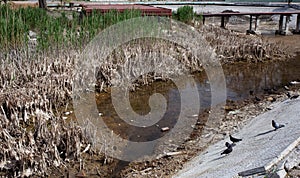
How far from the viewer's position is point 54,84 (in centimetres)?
637

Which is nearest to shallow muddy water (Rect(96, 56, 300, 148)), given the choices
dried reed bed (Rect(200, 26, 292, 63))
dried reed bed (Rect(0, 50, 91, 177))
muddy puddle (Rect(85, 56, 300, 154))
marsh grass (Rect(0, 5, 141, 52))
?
muddy puddle (Rect(85, 56, 300, 154))

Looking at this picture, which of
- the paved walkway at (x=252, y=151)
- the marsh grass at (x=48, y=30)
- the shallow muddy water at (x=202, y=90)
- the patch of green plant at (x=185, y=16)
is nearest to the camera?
the paved walkway at (x=252, y=151)

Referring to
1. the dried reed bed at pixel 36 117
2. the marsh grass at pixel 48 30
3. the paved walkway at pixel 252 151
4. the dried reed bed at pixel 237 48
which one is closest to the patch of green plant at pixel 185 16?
the dried reed bed at pixel 237 48

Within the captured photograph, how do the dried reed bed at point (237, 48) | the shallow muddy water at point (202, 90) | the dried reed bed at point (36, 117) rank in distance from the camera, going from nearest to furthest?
1. the dried reed bed at point (36, 117)
2. the shallow muddy water at point (202, 90)
3. the dried reed bed at point (237, 48)

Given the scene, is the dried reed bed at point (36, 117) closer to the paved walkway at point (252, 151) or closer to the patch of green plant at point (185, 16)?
the paved walkway at point (252, 151)

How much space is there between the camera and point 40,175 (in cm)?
424

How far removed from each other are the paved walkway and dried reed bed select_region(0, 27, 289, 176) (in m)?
1.55

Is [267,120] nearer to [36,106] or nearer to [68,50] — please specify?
[36,106]

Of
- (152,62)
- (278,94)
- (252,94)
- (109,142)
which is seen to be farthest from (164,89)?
(109,142)

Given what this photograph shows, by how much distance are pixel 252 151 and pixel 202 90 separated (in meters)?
4.31

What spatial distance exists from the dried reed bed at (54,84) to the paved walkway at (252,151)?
1553mm

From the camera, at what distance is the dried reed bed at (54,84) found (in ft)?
14.1

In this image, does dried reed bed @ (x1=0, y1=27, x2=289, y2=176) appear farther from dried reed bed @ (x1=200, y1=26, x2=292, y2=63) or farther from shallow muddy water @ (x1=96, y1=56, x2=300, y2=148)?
shallow muddy water @ (x1=96, y1=56, x2=300, y2=148)

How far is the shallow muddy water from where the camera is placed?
5818mm
